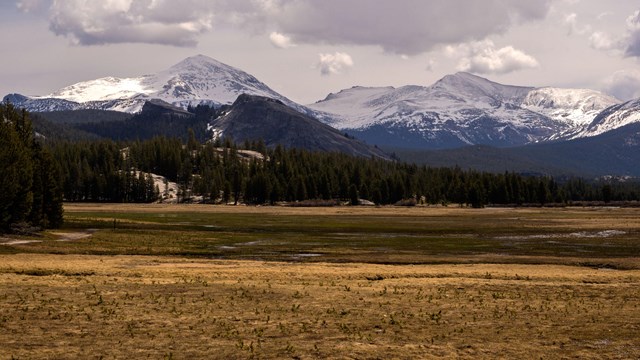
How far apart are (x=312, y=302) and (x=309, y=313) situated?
3.13 metres

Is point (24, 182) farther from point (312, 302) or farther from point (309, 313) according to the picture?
point (309, 313)

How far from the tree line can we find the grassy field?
6.32 meters

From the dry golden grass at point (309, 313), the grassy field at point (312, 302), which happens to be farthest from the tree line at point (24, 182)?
the dry golden grass at point (309, 313)

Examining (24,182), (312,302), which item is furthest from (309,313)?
(24,182)

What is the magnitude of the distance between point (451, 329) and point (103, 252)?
4357 cm

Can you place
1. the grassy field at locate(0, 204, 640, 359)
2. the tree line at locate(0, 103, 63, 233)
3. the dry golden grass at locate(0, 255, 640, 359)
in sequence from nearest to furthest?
1. the dry golden grass at locate(0, 255, 640, 359)
2. the grassy field at locate(0, 204, 640, 359)
3. the tree line at locate(0, 103, 63, 233)

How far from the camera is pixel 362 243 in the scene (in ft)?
277

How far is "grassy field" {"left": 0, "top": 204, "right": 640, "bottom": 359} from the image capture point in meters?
27.4

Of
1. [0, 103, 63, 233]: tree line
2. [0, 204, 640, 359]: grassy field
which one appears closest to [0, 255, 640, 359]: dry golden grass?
[0, 204, 640, 359]: grassy field

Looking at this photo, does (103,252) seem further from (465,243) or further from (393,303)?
(465,243)

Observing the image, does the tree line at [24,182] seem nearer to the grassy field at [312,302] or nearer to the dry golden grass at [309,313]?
the grassy field at [312,302]

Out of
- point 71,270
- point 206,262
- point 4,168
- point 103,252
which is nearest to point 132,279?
point 71,270

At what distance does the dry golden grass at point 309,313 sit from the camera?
27047 millimetres

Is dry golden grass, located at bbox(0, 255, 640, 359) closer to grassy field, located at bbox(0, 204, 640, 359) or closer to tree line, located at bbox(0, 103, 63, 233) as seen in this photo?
grassy field, located at bbox(0, 204, 640, 359)
